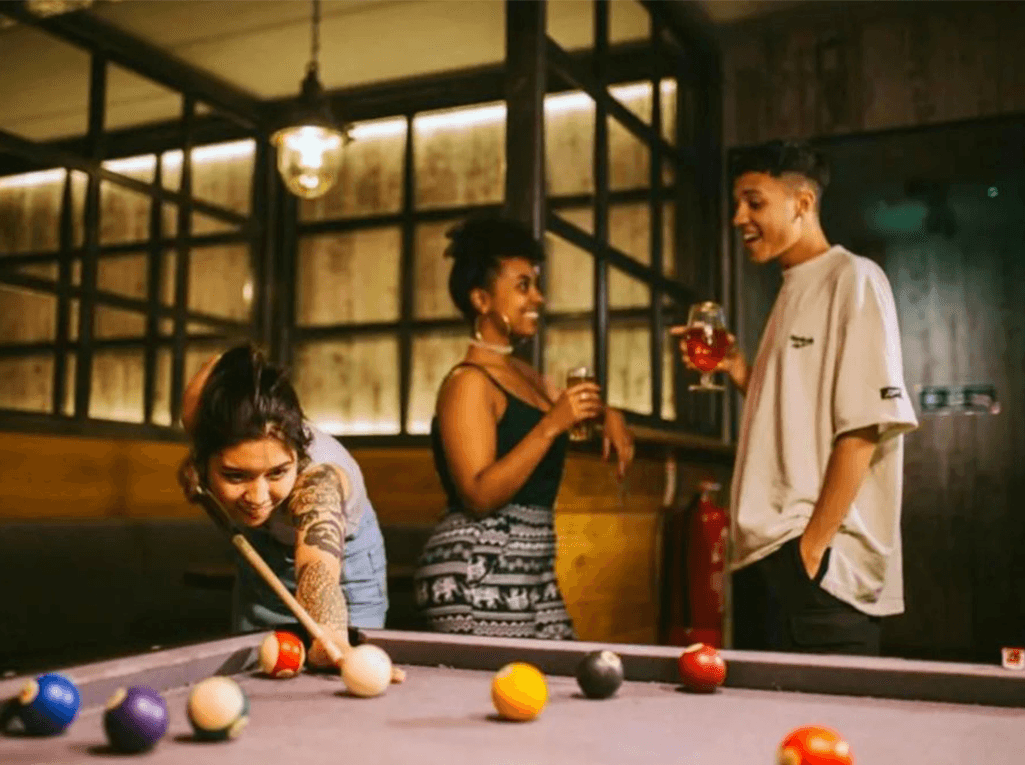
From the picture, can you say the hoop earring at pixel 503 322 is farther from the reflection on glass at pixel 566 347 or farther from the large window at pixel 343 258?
the reflection on glass at pixel 566 347

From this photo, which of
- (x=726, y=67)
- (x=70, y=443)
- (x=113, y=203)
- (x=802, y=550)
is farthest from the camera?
(x=113, y=203)

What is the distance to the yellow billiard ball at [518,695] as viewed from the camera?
129cm

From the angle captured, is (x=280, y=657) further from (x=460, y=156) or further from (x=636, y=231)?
(x=460, y=156)

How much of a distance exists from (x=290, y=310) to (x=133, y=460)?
1.93 metres

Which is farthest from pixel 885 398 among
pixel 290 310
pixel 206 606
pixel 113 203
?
pixel 113 203

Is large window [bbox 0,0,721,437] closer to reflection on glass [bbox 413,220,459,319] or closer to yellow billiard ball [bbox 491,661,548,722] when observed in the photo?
reflection on glass [bbox 413,220,459,319]

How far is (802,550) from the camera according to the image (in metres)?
2.13

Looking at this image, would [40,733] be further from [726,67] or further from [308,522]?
[726,67]

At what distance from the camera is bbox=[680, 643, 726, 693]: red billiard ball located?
149cm

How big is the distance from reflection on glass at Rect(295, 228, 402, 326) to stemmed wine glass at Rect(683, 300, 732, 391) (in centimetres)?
369

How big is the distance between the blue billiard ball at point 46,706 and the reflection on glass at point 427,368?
4.75m

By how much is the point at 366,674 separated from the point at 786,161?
59.3 inches

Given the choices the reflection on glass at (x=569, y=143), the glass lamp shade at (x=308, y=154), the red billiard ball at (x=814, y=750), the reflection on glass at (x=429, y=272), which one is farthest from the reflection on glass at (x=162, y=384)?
the red billiard ball at (x=814, y=750)

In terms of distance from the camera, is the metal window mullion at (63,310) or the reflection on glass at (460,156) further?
the reflection on glass at (460,156)
